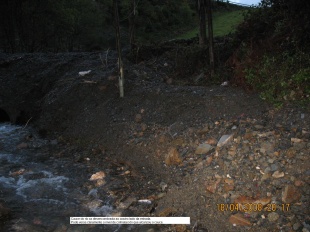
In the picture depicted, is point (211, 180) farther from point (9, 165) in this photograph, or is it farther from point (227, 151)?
point (9, 165)

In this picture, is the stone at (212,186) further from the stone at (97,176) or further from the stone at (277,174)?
the stone at (97,176)

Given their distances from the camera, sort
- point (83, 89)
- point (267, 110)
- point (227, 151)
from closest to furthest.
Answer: point (227, 151) → point (267, 110) → point (83, 89)

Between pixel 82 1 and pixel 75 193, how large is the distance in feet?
50.1

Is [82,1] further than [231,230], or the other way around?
[82,1]

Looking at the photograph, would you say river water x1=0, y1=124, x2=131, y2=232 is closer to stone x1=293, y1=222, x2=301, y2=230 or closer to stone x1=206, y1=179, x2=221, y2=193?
stone x1=206, y1=179, x2=221, y2=193

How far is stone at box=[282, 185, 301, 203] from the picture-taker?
3.94m

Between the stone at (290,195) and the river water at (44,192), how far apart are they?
7.10 ft

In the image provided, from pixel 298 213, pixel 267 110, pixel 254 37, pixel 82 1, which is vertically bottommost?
pixel 298 213

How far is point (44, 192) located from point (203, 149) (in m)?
2.86

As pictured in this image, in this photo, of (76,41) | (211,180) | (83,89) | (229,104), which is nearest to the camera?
(211,180)

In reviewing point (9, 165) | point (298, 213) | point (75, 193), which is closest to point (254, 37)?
point (298, 213)

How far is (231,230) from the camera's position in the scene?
385cm
